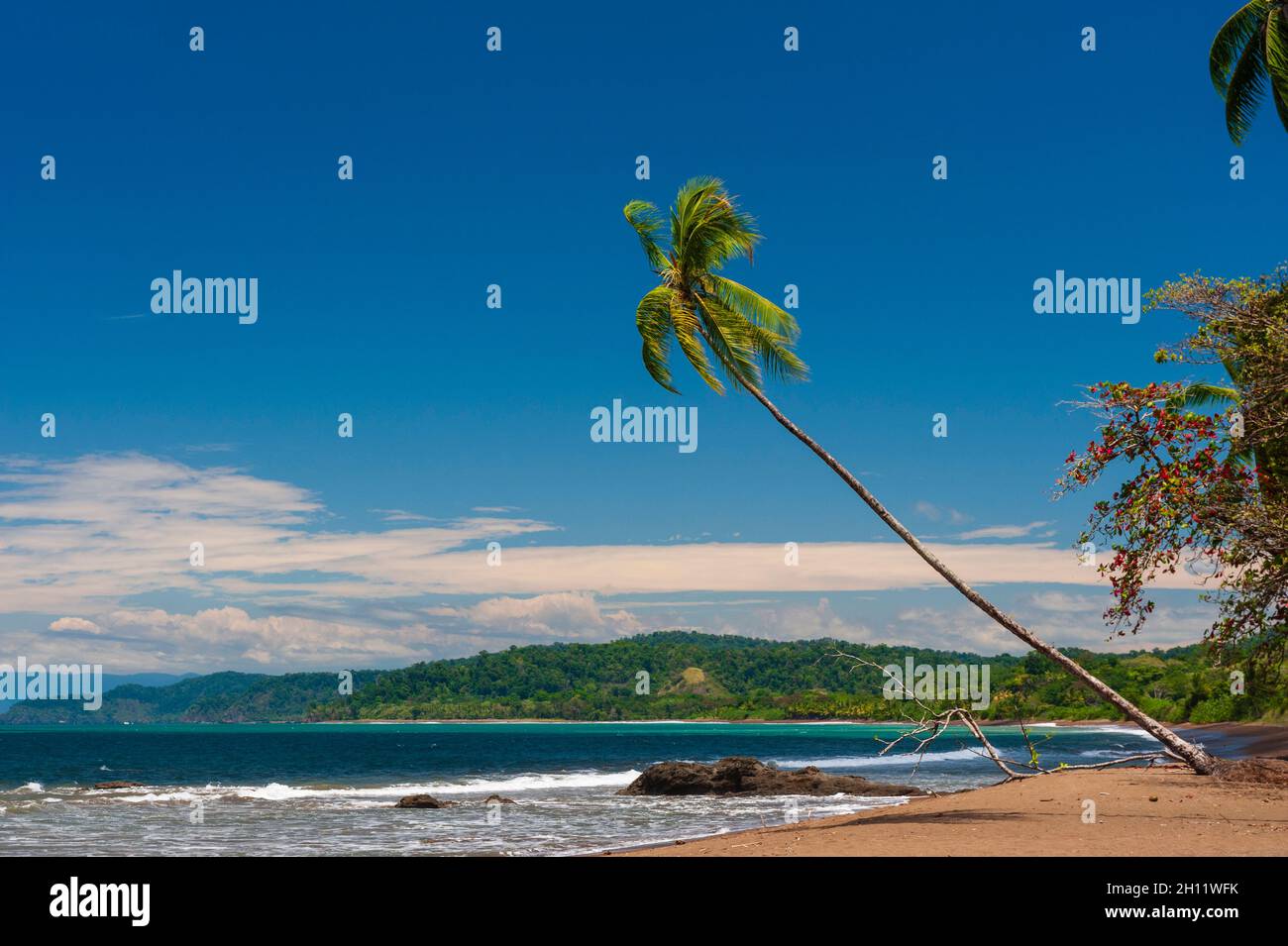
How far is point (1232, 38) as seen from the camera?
2300 cm

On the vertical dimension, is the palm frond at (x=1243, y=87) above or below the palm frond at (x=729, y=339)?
above

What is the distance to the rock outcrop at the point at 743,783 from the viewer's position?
126 feet

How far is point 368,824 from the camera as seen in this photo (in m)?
29.6

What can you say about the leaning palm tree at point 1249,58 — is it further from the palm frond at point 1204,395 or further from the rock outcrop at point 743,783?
the rock outcrop at point 743,783

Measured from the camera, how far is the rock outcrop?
38.5 metres

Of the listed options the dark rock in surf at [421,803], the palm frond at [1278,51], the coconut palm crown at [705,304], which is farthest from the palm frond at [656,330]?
the dark rock in surf at [421,803]

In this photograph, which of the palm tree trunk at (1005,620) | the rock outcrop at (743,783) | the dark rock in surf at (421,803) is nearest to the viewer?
the palm tree trunk at (1005,620)

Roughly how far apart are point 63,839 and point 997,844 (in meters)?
22.3

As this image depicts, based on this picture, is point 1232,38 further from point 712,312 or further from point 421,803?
point 421,803

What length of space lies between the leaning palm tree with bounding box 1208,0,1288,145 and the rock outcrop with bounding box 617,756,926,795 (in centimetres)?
2360

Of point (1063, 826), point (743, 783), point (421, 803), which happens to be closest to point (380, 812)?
point (421, 803)

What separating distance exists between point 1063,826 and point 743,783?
24.2 m

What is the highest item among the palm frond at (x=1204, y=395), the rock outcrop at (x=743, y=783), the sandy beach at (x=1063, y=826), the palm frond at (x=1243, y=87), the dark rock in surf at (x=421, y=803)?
the palm frond at (x=1243, y=87)

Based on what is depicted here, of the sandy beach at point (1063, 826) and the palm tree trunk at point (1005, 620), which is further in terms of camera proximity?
the palm tree trunk at point (1005, 620)
